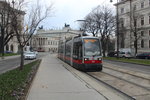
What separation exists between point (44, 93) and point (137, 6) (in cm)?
5983

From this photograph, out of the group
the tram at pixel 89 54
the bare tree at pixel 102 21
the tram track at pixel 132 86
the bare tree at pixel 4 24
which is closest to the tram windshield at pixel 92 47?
the tram at pixel 89 54

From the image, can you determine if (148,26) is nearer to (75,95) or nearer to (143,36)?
(143,36)

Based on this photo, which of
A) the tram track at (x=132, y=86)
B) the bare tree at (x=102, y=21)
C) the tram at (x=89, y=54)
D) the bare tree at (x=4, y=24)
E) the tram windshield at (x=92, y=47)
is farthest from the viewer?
the bare tree at (x=102, y=21)

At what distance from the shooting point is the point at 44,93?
24.1 feet

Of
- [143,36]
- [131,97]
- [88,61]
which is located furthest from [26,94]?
[143,36]

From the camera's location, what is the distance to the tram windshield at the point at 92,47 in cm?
1555

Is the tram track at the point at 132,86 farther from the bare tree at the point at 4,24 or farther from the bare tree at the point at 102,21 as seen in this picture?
the bare tree at the point at 102,21

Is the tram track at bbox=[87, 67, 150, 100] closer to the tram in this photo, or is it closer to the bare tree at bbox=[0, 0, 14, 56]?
the tram

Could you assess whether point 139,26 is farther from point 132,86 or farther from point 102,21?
point 132,86

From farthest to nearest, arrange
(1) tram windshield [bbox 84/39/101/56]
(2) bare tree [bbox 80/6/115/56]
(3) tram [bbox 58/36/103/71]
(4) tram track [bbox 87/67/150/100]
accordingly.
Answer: (2) bare tree [bbox 80/6/115/56] < (1) tram windshield [bbox 84/39/101/56] < (3) tram [bbox 58/36/103/71] < (4) tram track [bbox 87/67/150/100]

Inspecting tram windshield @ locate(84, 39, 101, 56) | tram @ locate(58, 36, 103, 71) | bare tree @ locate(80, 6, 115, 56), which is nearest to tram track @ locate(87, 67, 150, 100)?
tram @ locate(58, 36, 103, 71)

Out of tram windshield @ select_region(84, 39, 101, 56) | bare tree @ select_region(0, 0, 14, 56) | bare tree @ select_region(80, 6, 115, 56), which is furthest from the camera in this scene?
bare tree @ select_region(80, 6, 115, 56)

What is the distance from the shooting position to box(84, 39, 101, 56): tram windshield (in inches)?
612

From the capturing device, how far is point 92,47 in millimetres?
15789
